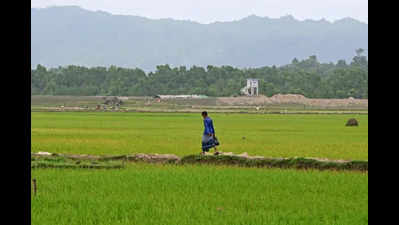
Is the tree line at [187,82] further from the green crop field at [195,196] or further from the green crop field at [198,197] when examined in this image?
the green crop field at [198,197]

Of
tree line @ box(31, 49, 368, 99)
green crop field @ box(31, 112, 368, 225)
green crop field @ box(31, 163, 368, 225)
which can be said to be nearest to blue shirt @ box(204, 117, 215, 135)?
green crop field @ box(31, 112, 368, 225)

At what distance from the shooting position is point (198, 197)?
946cm

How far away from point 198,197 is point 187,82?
109 metres

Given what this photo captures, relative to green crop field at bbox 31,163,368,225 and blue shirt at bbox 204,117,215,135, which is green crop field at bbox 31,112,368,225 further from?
blue shirt at bbox 204,117,215,135

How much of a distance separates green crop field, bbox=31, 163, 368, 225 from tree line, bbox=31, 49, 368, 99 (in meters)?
92.2

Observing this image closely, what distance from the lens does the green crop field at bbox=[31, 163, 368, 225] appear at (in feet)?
25.3

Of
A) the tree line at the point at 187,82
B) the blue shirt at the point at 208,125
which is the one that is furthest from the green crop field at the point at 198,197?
the tree line at the point at 187,82

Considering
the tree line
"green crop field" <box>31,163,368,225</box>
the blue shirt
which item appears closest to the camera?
"green crop field" <box>31,163,368,225</box>

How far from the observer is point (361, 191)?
10.4 m

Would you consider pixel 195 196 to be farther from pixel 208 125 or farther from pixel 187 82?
pixel 187 82

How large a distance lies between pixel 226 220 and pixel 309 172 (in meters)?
5.83

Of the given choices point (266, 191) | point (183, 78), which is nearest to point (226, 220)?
point (266, 191)

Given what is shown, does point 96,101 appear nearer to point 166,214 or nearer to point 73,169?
point 73,169

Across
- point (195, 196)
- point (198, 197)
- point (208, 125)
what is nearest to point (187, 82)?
point (208, 125)
